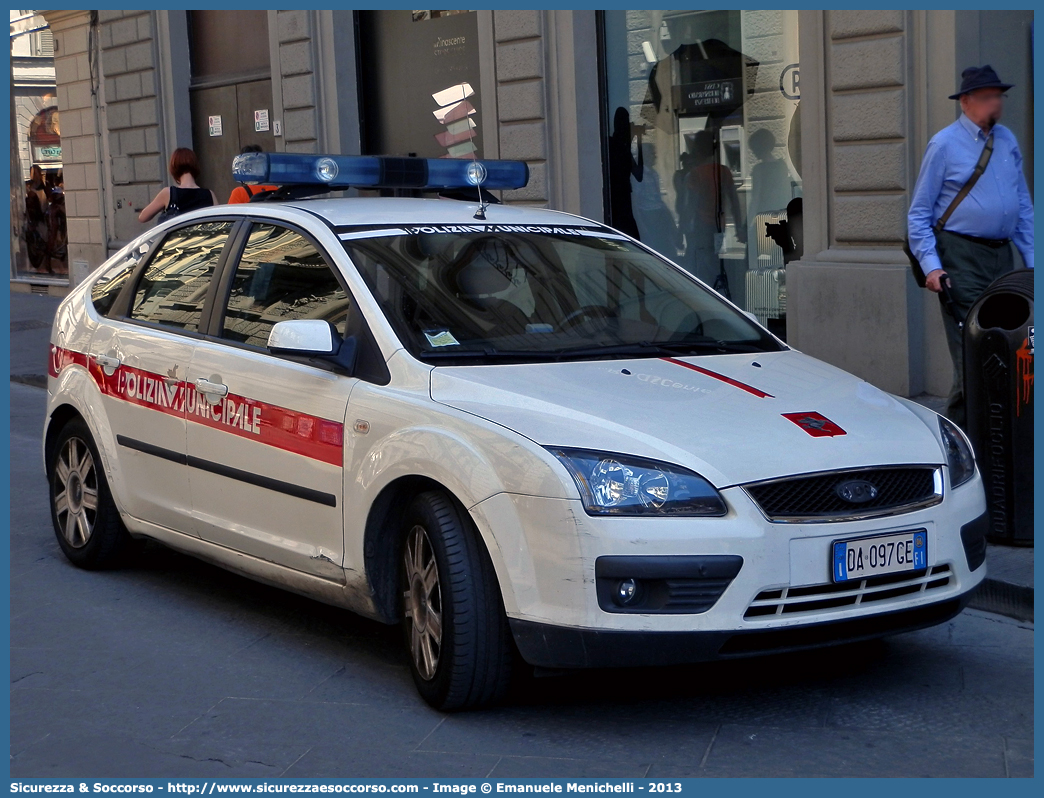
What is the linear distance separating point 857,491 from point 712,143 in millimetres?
8138

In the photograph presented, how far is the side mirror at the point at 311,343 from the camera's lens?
4449 millimetres

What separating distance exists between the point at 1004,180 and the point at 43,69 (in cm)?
1744

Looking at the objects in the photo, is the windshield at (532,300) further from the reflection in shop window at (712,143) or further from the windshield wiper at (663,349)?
the reflection in shop window at (712,143)

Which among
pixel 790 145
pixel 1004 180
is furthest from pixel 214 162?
pixel 1004 180

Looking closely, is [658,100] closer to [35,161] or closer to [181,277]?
[181,277]

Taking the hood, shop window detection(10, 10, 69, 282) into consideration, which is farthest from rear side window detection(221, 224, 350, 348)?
shop window detection(10, 10, 69, 282)

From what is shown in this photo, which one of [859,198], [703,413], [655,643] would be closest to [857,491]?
[703,413]

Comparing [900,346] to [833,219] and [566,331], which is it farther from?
[566,331]

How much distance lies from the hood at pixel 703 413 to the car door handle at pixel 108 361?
6.59ft

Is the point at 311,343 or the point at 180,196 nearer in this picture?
the point at 311,343

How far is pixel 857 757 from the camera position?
3.73 m

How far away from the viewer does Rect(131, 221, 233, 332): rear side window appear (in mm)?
5461

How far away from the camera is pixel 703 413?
402 cm

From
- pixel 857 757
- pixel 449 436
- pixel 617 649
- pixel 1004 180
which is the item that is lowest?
pixel 857 757
